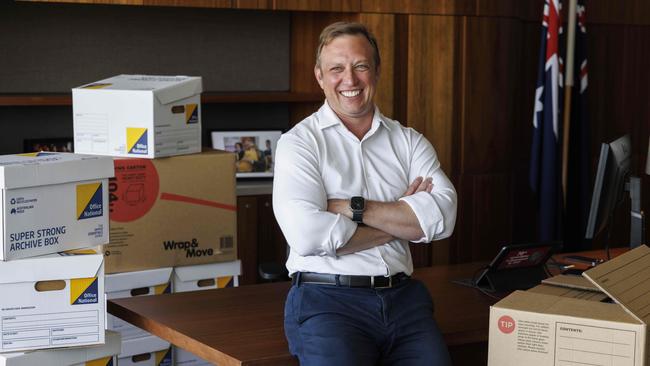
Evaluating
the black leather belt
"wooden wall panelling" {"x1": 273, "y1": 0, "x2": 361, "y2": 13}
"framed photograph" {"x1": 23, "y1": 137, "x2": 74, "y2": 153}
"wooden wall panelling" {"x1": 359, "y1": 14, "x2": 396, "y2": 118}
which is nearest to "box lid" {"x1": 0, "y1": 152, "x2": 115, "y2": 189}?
the black leather belt

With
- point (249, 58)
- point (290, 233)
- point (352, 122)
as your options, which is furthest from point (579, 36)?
point (290, 233)

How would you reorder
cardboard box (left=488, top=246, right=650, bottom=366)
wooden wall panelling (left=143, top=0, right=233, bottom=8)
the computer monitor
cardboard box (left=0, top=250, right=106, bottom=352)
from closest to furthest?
cardboard box (left=488, top=246, right=650, bottom=366) < cardboard box (left=0, top=250, right=106, bottom=352) < the computer monitor < wooden wall panelling (left=143, top=0, right=233, bottom=8)

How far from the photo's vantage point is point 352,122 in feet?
9.11

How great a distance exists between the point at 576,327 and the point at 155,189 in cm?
158

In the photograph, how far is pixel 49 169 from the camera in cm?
256

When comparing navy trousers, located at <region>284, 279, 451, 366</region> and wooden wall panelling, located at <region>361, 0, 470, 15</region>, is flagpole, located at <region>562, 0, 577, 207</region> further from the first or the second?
navy trousers, located at <region>284, 279, 451, 366</region>

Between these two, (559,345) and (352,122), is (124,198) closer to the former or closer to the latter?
(352,122)

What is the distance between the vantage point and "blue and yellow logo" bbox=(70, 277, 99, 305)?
8.37 ft

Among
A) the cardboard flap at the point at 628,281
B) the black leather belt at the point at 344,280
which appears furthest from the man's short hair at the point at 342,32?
the cardboard flap at the point at 628,281

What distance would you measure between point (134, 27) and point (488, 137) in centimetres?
173

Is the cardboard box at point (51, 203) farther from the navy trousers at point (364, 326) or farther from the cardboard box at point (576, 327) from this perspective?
the cardboard box at point (576, 327)

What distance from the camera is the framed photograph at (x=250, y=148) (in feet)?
15.4

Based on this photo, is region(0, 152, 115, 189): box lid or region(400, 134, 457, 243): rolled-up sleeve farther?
region(400, 134, 457, 243): rolled-up sleeve

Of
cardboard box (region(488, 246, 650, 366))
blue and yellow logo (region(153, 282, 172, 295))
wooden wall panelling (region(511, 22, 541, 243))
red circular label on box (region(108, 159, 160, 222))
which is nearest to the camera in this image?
cardboard box (region(488, 246, 650, 366))
